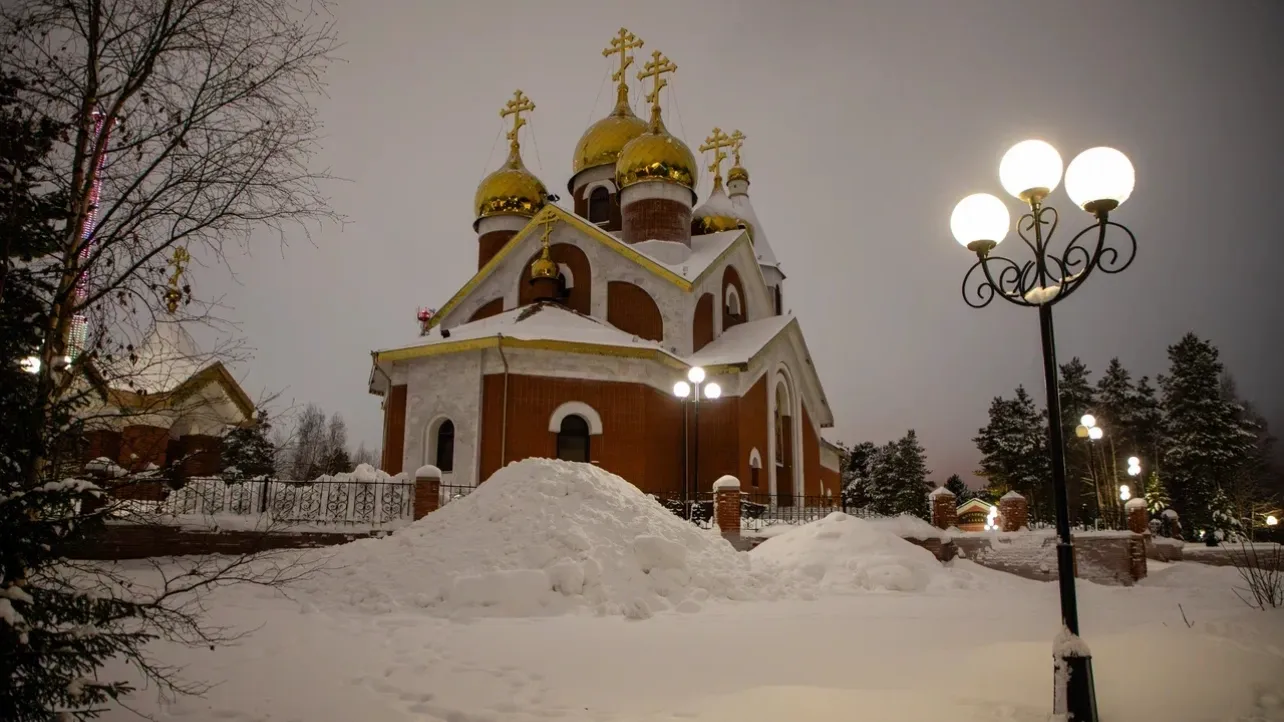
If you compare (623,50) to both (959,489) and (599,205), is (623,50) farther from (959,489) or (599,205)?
(959,489)

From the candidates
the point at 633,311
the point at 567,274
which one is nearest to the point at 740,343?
the point at 633,311

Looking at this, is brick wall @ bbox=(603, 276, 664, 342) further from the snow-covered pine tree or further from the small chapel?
the snow-covered pine tree

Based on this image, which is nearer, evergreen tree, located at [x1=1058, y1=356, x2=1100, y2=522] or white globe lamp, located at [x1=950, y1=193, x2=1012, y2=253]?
white globe lamp, located at [x1=950, y1=193, x2=1012, y2=253]

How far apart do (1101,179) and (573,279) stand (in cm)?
1887

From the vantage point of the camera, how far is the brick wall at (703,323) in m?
23.0

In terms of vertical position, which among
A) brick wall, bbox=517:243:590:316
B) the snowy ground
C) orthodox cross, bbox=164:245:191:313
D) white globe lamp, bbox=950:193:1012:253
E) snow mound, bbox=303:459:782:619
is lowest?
the snowy ground

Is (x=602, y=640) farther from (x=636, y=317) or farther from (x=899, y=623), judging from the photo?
(x=636, y=317)

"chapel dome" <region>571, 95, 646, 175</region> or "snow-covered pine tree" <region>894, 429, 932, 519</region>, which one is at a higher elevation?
"chapel dome" <region>571, 95, 646, 175</region>

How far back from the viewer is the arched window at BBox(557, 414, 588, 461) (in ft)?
64.6

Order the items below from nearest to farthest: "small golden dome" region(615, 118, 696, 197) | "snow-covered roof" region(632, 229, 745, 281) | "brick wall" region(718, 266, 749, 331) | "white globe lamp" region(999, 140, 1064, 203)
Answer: "white globe lamp" region(999, 140, 1064, 203) < "snow-covered roof" region(632, 229, 745, 281) < "small golden dome" region(615, 118, 696, 197) < "brick wall" region(718, 266, 749, 331)

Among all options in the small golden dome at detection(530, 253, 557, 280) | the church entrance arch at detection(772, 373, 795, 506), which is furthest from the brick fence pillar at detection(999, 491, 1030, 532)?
the small golden dome at detection(530, 253, 557, 280)

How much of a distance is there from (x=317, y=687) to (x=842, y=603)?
22.2 feet

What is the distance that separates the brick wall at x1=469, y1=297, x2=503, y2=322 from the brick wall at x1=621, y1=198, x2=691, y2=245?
184 inches

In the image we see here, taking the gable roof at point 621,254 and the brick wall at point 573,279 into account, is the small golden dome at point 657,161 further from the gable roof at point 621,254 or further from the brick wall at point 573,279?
the brick wall at point 573,279
